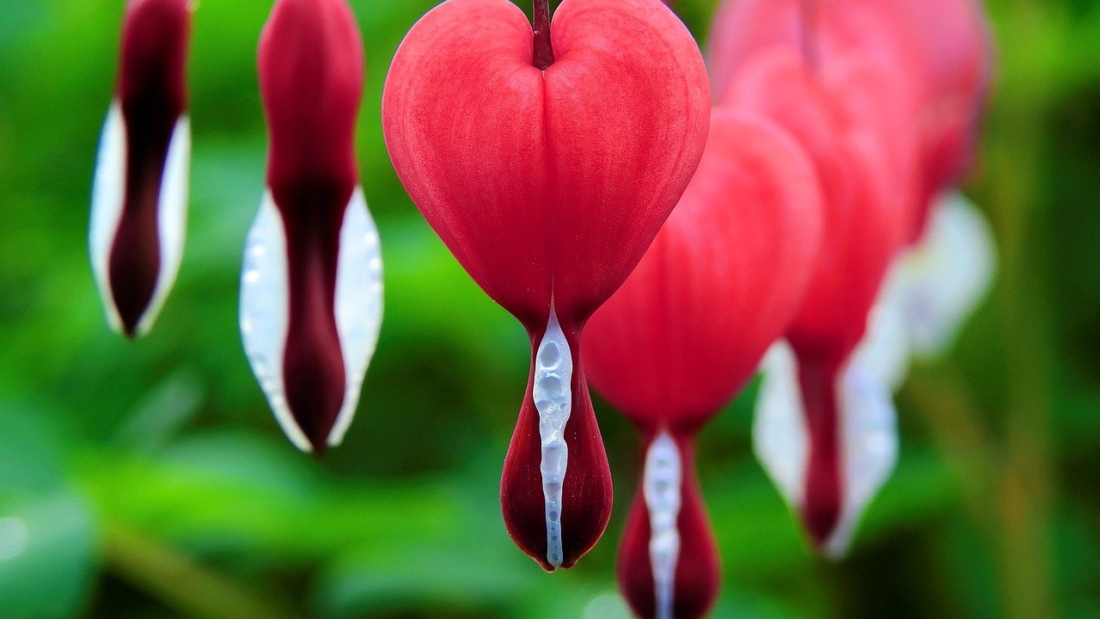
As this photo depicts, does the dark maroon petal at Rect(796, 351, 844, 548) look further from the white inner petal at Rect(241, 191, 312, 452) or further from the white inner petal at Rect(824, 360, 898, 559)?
the white inner petal at Rect(241, 191, 312, 452)

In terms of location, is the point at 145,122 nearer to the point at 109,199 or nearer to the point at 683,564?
the point at 109,199

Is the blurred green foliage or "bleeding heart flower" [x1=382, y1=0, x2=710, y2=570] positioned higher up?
"bleeding heart flower" [x1=382, y1=0, x2=710, y2=570]

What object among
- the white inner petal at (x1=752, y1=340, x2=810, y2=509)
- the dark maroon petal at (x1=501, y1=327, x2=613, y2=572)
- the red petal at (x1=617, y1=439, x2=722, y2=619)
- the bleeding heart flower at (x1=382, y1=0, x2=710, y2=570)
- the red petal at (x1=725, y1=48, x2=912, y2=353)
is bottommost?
the white inner petal at (x1=752, y1=340, x2=810, y2=509)

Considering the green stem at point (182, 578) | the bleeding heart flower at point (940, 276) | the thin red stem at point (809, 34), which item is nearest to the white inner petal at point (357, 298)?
the thin red stem at point (809, 34)

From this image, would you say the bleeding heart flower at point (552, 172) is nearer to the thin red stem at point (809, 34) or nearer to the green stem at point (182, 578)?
the thin red stem at point (809, 34)

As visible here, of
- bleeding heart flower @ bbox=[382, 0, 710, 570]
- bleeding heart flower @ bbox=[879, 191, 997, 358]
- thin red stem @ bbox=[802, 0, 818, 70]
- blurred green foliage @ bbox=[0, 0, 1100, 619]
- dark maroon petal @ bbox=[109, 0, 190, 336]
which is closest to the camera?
bleeding heart flower @ bbox=[382, 0, 710, 570]

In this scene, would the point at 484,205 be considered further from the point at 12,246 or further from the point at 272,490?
the point at 12,246

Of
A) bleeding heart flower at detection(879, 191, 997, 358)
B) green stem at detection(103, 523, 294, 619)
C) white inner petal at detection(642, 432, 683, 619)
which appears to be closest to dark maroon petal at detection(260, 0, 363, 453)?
white inner petal at detection(642, 432, 683, 619)

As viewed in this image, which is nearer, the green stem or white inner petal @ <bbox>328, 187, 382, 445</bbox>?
white inner petal @ <bbox>328, 187, 382, 445</bbox>
